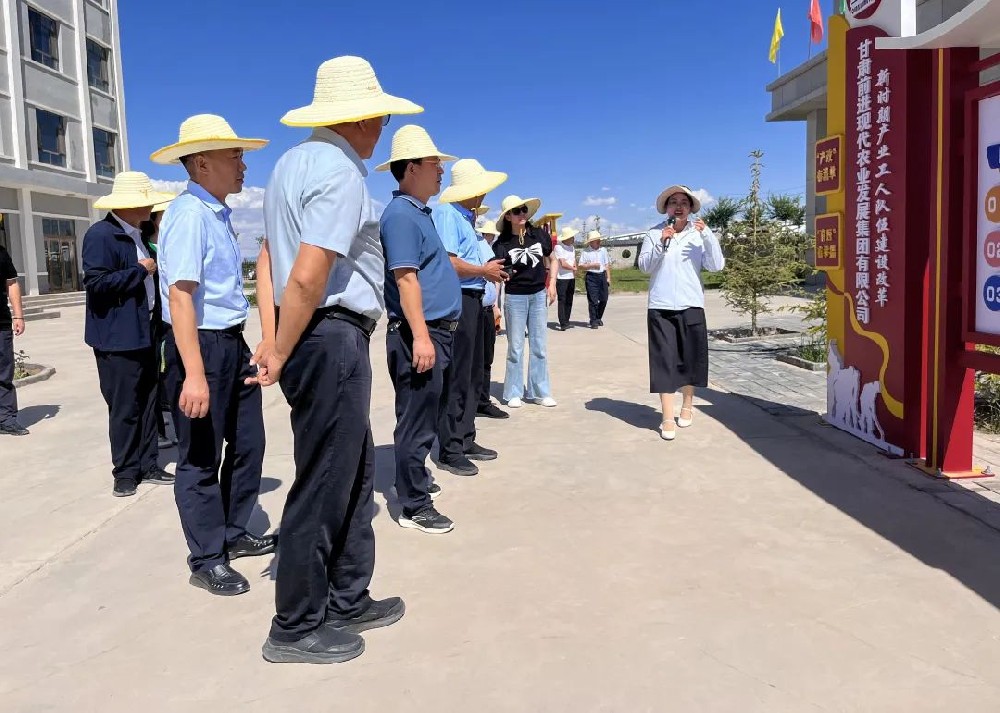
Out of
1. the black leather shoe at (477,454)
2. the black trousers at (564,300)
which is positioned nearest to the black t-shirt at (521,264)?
the black leather shoe at (477,454)

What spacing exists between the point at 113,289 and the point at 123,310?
0.50 ft

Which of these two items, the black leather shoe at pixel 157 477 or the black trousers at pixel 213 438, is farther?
the black leather shoe at pixel 157 477

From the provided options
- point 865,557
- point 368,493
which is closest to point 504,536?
point 368,493

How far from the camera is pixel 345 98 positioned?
285 cm

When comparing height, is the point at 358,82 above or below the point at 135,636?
above

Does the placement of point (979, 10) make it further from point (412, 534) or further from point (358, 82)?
point (412, 534)

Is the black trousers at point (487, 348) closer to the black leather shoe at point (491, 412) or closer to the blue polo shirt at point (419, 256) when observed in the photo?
the black leather shoe at point (491, 412)

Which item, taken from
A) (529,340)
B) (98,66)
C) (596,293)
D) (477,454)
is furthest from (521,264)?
(98,66)

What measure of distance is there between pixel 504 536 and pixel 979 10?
3.33 m

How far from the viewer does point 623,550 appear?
149 inches

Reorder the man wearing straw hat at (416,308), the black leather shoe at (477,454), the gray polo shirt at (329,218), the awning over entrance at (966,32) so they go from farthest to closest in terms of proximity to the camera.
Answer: the black leather shoe at (477,454) < the man wearing straw hat at (416,308) < the awning over entrance at (966,32) < the gray polo shirt at (329,218)

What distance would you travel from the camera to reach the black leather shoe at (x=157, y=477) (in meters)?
5.17

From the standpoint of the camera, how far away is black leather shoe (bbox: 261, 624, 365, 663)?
279 cm

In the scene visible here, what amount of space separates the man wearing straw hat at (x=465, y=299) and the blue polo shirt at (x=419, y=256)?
67cm
